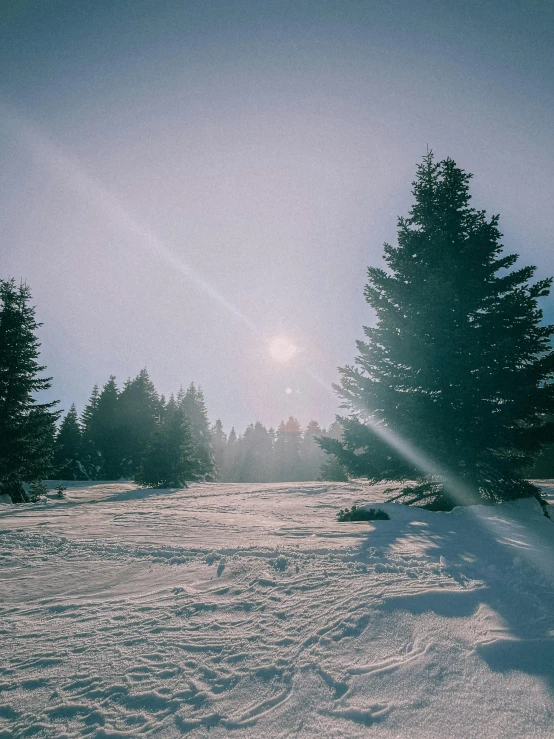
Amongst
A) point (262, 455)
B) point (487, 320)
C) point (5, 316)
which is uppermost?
point (5, 316)

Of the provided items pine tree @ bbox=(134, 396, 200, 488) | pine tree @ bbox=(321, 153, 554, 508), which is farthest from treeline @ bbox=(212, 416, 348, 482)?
pine tree @ bbox=(321, 153, 554, 508)

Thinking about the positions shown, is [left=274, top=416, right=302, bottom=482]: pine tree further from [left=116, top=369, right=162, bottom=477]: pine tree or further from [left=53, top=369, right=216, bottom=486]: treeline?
[left=116, top=369, right=162, bottom=477]: pine tree

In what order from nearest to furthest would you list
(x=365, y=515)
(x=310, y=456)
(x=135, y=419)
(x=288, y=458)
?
(x=365, y=515)
(x=135, y=419)
(x=288, y=458)
(x=310, y=456)

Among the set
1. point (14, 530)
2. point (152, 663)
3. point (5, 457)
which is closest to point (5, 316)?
point (5, 457)

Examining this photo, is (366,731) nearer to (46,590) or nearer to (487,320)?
(46,590)

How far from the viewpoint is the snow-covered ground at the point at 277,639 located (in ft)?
5.99

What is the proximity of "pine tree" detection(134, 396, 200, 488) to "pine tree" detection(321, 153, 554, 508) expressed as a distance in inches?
658

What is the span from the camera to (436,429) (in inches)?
346

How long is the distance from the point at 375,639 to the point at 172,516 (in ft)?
22.5

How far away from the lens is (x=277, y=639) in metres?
2.59

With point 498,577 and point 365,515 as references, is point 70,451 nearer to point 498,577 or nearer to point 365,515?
point 365,515

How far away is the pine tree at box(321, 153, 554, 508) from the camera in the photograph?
8961mm

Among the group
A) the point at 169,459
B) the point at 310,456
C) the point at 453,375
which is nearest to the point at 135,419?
the point at 169,459

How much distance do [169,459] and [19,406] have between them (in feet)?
32.8
